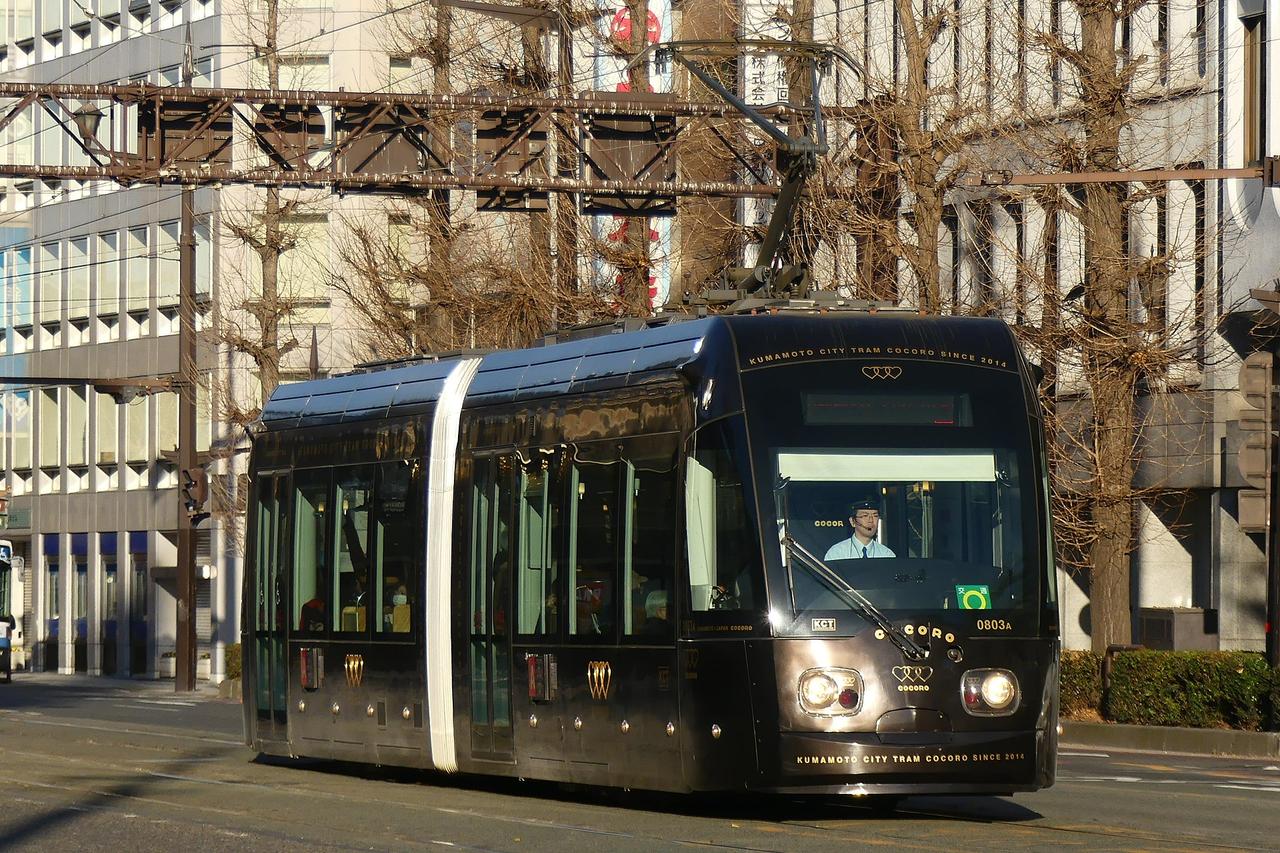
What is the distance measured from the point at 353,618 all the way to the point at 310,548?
951 mm

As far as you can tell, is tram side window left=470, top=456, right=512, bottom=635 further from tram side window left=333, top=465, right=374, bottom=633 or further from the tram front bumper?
the tram front bumper

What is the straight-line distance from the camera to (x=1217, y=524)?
34.0 m

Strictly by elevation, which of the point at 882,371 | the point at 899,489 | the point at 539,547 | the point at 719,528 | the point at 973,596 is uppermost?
the point at 882,371

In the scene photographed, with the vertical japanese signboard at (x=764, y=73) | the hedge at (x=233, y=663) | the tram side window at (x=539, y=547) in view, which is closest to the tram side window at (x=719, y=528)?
the tram side window at (x=539, y=547)

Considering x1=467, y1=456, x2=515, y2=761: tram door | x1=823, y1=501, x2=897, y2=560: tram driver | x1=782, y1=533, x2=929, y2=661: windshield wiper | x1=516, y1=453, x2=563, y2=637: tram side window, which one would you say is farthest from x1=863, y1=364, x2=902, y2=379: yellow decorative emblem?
x1=467, y1=456, x2=515, y2=761: tram door

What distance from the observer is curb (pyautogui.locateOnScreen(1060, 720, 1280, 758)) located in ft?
82.6

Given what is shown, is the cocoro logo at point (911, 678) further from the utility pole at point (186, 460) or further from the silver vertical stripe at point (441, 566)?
the utility pole at point (186, 460)

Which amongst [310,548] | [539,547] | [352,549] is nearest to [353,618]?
[352,549]

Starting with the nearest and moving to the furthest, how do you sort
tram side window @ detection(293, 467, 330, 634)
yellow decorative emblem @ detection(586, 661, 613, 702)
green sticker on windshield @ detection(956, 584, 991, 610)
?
green sticker on windshield @ detection(956, 584, 991, 610)
yellow decorative emblem @ detection(586, 661, 613, 702)
tram side window @ detection(293, 467, 330, 634)

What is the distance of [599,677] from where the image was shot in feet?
50.8

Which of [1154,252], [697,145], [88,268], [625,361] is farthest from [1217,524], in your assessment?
[88,268]

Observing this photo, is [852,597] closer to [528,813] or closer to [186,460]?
[528,813]

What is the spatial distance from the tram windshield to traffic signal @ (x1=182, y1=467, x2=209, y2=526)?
2998 cm

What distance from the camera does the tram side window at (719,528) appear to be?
14.1 meters
